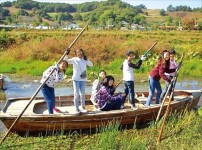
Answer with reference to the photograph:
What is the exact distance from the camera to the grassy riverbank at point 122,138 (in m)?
7.76

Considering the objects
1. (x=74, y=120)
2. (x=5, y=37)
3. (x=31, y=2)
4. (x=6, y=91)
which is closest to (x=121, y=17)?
(x=31, y=2)

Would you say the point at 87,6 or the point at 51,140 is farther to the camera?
the point at 87,6

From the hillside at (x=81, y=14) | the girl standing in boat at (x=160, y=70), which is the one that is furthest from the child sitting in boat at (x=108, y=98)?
the hillside at (x=81, y=14)

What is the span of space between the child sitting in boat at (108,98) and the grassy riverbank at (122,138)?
66 centimetres

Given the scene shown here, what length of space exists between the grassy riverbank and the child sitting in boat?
659 mm

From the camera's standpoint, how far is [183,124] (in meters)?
9.35

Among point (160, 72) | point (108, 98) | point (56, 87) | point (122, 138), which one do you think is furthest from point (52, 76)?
point (56, 87)

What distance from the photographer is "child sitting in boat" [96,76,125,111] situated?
31.2ft

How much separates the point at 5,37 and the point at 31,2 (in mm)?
133207

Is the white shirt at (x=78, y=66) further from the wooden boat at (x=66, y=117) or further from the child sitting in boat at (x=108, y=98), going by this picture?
the wooden boat at (x=66, y=117)

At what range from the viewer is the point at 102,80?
961 centimetres

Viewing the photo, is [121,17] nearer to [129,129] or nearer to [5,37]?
[5,37]

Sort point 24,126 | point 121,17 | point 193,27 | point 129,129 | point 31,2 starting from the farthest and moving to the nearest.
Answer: point 31,2, point 121,17, point 193,27, point 129,129, point 24,126

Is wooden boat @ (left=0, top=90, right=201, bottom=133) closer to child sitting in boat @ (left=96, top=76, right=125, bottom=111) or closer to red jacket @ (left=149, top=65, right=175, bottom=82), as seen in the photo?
child sitting in boat @ (left=96, top=76, right=125, bottom=111)
